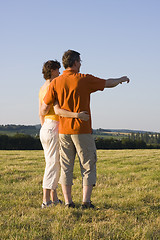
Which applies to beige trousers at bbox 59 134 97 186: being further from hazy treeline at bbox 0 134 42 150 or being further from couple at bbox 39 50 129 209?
hazy treeline at bbox 0 134 42 150

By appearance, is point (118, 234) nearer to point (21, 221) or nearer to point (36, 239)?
point (36, 239)

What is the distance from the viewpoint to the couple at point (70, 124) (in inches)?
186

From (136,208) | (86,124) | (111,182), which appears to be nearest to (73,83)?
(86,124)

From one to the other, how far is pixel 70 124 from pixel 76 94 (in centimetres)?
52

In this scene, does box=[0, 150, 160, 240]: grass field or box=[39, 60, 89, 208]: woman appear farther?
box=[39, 60, 89, 208]: woman

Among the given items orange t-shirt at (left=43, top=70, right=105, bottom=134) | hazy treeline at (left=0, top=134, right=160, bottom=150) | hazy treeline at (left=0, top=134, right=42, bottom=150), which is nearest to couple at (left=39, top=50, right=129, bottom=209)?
orange t-shirt at (left=43, top=70, right=105, bottom=134)

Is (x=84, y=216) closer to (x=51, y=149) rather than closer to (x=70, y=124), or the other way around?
(x=51, y=149)

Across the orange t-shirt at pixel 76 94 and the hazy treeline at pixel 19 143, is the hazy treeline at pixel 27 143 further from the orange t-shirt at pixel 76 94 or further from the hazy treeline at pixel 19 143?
the orange t-shirt at pixel 76 94

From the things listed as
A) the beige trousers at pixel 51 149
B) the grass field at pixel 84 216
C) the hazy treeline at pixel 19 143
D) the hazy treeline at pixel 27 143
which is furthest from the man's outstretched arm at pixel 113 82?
the hazy treeline at pixel 19 143

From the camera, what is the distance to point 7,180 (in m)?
8.37

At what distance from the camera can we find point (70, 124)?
188 inches

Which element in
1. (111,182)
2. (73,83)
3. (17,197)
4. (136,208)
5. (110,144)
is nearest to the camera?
(73,83)

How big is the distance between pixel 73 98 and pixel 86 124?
19.4 inches

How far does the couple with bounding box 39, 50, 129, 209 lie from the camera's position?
473 centimetres
